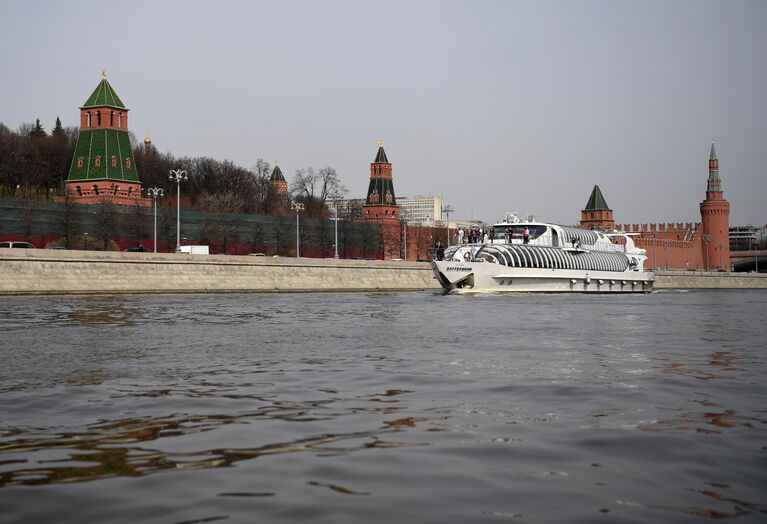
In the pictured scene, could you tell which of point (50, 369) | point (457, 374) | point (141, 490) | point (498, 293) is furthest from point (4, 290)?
point (141, 490)

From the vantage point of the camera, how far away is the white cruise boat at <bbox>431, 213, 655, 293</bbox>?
44.2 metres

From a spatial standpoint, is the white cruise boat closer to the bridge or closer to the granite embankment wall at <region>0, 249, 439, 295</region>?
the granite embankment wall at <region>0, 249, 439, 295</region>

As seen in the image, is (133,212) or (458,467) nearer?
(458,467)

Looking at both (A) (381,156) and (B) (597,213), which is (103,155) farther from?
(B) (597,213)

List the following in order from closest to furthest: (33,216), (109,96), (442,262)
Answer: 1. (442,262)
2. (33,216)
3. (109,96)

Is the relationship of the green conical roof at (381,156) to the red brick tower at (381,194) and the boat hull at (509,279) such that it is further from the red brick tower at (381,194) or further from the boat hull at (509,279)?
the boat hull at (509,279)

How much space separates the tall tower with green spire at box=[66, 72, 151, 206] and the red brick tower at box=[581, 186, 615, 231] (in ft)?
251

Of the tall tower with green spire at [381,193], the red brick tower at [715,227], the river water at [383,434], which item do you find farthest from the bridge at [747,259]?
the river water at [383,434]

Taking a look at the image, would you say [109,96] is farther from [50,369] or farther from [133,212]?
[50,369]

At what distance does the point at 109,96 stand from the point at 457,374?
258 ft

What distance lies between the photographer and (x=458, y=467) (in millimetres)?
5469

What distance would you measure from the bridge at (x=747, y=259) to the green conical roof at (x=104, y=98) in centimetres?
8446

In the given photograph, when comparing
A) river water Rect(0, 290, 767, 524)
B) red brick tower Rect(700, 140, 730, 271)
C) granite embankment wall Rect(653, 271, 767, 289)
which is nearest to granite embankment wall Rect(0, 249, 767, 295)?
river water Rect(0, 290, 767, 524)

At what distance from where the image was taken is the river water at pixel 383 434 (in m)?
4.69
